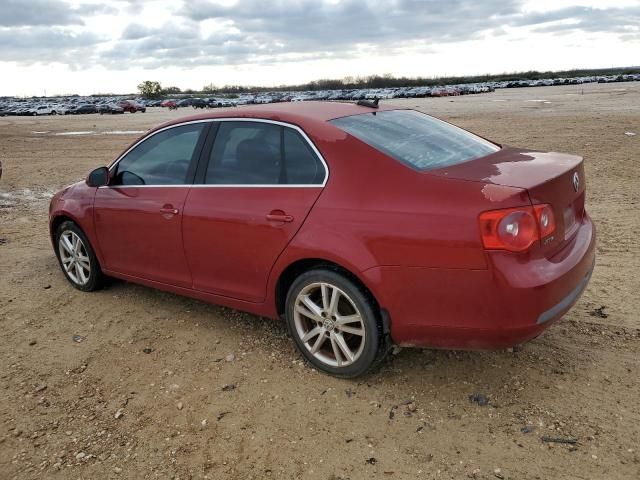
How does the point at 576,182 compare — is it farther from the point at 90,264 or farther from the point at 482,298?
the point at 90,264

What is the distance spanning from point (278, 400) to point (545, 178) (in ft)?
6.53

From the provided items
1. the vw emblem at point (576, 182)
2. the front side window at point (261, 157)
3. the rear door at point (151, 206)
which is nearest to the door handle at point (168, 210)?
the rear door at point (151, 206)

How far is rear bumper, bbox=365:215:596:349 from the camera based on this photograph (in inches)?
111

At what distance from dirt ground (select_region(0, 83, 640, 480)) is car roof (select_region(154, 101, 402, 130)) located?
1.59m

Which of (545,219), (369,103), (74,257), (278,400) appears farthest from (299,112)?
(74,257)

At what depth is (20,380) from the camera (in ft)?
12.3

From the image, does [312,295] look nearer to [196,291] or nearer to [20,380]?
[196,291]

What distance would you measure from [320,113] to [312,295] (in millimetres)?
1213

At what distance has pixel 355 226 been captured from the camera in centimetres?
315

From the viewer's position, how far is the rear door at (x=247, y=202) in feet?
11.4

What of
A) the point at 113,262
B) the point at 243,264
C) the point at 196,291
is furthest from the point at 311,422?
the point at 113,262

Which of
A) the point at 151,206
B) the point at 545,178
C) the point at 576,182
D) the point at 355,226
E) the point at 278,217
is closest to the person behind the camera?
the point at 545,178

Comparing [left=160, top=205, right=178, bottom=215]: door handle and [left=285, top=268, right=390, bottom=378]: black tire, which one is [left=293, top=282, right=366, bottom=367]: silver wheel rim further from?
[left=160, top=205, right=178, bottom=215]: door handle

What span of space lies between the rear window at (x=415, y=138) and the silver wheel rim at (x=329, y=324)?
0.90 meters
